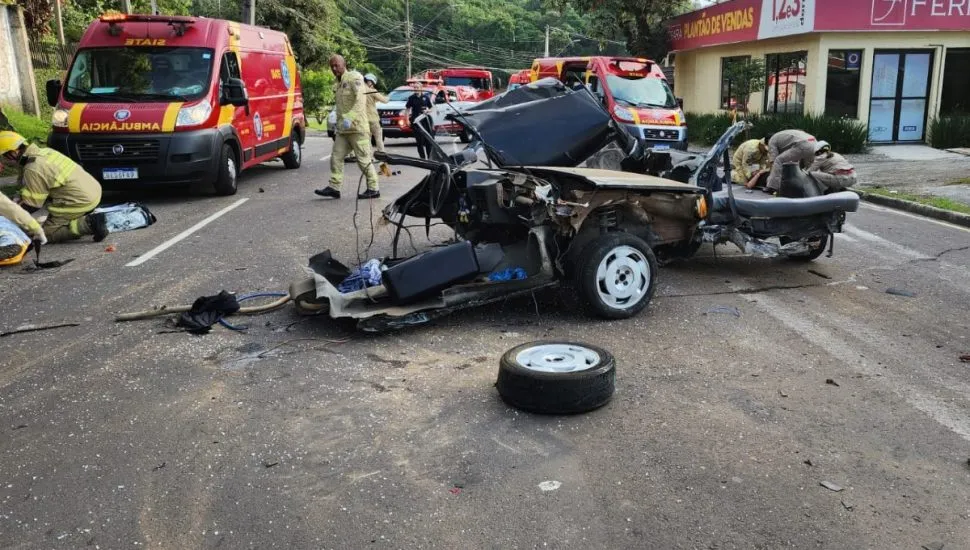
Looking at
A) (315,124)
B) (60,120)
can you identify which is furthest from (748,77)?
(315,124)

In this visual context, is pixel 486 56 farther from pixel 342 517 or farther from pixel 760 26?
pixel 342 517

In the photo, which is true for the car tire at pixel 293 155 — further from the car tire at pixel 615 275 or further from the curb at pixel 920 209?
the car tire at pixel 615 275

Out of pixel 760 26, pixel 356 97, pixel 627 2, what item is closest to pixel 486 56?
pixel 627 2

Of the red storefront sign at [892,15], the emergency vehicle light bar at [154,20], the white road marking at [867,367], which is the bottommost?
the white road marking at [867,367]

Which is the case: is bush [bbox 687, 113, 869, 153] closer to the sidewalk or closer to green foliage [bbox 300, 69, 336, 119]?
the sidewalk

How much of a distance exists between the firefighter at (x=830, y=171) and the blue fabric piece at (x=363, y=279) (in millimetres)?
6329

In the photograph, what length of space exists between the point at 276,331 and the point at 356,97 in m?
6.64

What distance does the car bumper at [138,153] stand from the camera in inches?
428

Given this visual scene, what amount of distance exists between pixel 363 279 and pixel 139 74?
760 centimetres

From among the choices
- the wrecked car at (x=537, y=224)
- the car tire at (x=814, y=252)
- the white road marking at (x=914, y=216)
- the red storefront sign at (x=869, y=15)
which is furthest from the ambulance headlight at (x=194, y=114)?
the red storefront sign at (x=869, y=15)

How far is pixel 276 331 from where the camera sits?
554 cm

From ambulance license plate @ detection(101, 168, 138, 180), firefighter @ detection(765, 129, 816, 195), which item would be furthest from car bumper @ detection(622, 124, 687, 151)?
ambulance license plate @ detection(101, 168, 138, 180)

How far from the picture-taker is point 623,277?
573 cm

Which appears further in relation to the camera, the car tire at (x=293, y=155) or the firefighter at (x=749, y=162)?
the car tire at (x=293, y=155)
